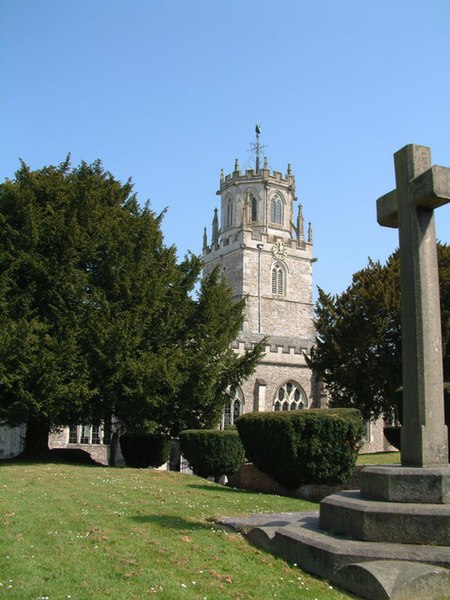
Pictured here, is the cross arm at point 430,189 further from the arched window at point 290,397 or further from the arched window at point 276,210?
the arched window at point 276,210

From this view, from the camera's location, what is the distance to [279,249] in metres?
55.1

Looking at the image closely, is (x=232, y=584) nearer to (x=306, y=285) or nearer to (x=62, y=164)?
(x=62, y=164)

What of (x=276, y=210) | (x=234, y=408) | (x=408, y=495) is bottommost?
(x=408, y=495)

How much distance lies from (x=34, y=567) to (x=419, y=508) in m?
3.68

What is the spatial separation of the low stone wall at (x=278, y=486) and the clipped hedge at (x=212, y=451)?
545 millimetres

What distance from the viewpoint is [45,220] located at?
1925 cm

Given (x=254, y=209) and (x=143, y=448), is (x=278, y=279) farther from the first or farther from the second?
(x=143, y=448)

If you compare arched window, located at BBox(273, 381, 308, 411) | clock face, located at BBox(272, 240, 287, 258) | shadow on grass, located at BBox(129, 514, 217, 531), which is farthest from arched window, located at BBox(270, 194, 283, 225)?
shadow on grass, located at BBox(129, 514, 217, 531)

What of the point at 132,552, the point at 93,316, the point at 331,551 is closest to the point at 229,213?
the point at 93,316

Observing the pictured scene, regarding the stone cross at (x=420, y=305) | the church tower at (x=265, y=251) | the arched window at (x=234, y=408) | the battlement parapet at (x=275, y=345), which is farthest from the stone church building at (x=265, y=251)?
the stone cross at (x=420, y=305)

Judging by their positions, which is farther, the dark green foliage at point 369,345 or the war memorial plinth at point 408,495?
the dark green foliage at point 369,345

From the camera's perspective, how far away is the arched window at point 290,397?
3108 centimetres

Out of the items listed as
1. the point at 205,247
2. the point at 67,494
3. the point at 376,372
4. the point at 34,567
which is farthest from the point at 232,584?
the point at 205,247

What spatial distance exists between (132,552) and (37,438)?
573 inches
